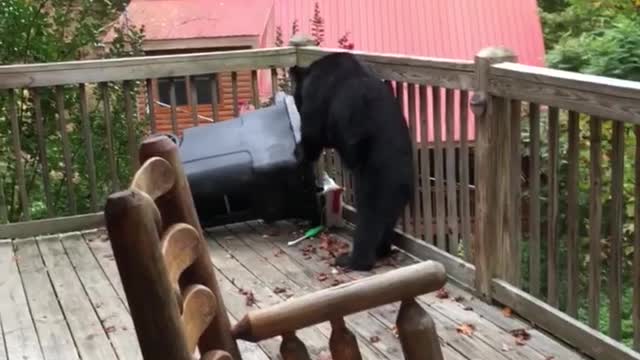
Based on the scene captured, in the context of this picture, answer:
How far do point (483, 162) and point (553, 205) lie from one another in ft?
1.34

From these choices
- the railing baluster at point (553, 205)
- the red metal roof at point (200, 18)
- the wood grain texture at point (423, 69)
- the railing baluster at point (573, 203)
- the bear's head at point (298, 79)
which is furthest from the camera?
the red metal roof at point (200, 18)

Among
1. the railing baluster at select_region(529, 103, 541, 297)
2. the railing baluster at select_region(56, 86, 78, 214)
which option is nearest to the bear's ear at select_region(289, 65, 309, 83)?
the railing baluster at select_region(56, 86, 78, 214)

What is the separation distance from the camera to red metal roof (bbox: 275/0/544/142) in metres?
11.2

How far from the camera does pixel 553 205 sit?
3.12 m

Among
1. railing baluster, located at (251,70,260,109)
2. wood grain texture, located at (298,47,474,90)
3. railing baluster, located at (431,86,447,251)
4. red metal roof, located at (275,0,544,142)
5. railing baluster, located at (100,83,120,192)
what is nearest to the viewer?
wood grain texture, located at (298,47,474,90)

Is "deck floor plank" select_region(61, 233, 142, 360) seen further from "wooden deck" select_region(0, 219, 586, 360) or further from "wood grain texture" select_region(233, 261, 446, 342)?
"wood grain texture" select_region(233, 261, 446, 342)

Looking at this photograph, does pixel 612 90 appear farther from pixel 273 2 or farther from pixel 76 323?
pixel 273 2

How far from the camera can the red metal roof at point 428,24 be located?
11156 mm

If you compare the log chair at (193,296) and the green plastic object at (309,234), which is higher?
the log chair at (193,296)

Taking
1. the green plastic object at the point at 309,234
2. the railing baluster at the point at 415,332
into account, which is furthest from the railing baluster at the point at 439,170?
the railing baluster at the point at 415,332

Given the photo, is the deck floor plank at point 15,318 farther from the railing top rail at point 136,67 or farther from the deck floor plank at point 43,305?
the railing top rail at point 136,67

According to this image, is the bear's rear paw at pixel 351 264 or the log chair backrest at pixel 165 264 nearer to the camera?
the log chair backrest at pixel 165 264

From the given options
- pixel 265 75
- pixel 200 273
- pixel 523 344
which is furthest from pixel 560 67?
pixel 200 273

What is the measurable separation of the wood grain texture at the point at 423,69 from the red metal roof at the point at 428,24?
22.2ft
